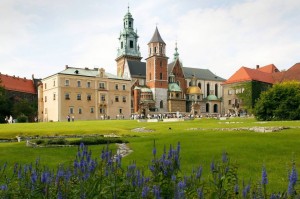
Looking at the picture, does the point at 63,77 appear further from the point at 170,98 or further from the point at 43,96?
the point at 170,98

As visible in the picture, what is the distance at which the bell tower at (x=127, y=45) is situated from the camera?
334ft

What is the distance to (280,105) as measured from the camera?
44844mm

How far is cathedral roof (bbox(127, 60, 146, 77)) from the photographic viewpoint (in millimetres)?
91438

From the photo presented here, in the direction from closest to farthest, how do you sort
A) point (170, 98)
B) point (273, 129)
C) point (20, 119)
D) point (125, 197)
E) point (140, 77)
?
point (125, 197), point (273, 129), point (20, 119), point (170, 98), point (140, 77)

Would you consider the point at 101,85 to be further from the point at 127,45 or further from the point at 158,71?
the point at 127,45

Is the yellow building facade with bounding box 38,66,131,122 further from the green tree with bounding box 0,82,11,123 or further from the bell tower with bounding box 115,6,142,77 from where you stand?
the bell tower with bounding box 115,6,142,77

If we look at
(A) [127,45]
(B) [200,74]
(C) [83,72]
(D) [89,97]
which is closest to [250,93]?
(B) [200,74]

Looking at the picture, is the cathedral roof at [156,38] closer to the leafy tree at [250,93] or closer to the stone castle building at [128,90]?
the stone castle building at [128,90]

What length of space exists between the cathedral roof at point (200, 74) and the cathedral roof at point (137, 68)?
49.0 ft

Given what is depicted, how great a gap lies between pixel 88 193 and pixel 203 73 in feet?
347

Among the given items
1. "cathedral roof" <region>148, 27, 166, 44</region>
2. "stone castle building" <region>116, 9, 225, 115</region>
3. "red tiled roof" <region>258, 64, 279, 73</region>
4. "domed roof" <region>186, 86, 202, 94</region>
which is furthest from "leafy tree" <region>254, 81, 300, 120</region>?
"domed roof" <region>186, 86, 202, 94</region>

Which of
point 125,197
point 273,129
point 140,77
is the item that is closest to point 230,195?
point 125,197

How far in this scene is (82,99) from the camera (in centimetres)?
7494

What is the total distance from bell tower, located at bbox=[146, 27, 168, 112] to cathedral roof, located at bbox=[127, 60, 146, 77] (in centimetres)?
485
